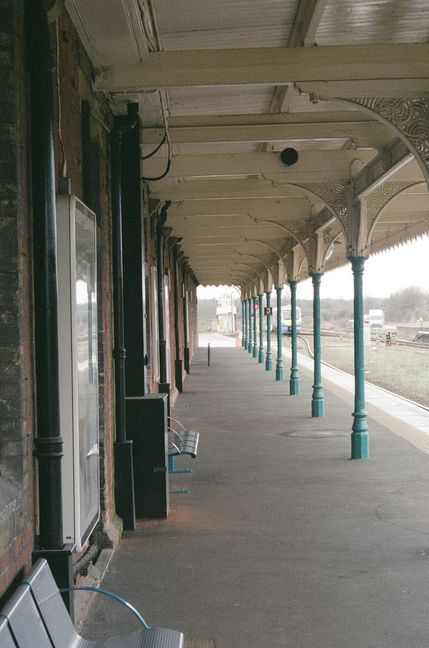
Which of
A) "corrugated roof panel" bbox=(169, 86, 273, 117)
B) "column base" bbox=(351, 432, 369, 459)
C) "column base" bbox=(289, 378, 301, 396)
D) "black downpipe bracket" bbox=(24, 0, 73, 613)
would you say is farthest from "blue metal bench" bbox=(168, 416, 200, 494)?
"column base" bbox=(289, 378, 301, 396)

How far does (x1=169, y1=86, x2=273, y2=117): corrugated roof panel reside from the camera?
6488 mm

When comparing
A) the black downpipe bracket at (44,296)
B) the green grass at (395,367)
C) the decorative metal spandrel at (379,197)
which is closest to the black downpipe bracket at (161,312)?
the decorative metal spandrel at (379,197)

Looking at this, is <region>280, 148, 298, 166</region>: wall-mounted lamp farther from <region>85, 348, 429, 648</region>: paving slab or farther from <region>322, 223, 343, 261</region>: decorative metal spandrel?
<region>322, 223, 343, 261</region>: decorative metal spandrel

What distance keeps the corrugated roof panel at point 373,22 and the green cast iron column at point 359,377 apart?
14.2 feet

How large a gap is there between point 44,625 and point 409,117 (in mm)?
4049

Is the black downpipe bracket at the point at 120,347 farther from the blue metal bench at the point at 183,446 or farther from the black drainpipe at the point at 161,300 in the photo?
the black drainpipe at the point at 161,300

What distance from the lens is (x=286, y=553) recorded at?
542 cm

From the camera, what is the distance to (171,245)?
1484 cm

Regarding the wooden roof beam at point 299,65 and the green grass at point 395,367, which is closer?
the wooden roof beam at point 299,65

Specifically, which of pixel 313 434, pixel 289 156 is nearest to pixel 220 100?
pixel 289 156

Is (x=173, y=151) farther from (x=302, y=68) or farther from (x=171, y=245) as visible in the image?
(x=171, y=245)

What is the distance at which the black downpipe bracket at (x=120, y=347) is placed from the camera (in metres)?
5.73

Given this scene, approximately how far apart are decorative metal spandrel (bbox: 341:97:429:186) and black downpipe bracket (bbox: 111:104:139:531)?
1.73m

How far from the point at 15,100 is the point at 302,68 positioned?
222 centimetres
